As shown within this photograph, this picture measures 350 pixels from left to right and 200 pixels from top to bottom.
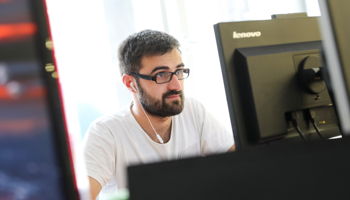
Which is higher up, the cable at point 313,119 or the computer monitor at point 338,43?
the computer monitor at point 338,43

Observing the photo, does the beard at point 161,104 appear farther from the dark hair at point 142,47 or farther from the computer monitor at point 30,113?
the computer monitor at point 30,113

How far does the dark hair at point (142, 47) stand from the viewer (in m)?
1.66

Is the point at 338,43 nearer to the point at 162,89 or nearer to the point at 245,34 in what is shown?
the point at 245,34

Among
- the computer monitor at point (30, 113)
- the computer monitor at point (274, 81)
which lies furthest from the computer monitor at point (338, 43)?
the computer monitor at point (30, 113)

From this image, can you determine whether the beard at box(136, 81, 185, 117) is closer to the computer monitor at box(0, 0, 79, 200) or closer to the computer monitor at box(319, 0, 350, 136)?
the computer monitor at box(319, 0, 350, 136)

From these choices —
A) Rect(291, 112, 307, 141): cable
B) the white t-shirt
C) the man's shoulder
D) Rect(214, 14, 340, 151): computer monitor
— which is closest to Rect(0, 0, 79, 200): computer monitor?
Rect(214, 14, 340, 151): computer monitor

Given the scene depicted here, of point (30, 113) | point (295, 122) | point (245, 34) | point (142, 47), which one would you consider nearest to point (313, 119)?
point (295, 122)

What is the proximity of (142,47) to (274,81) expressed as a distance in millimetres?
949

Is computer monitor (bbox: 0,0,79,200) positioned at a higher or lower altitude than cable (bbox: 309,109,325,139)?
higher

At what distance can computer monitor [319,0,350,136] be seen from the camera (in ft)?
2.38

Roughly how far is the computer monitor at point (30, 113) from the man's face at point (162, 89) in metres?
1.19

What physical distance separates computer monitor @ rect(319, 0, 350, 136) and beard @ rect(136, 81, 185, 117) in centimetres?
94

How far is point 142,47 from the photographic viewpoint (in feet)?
5.50

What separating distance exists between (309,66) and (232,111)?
0.92 feet
